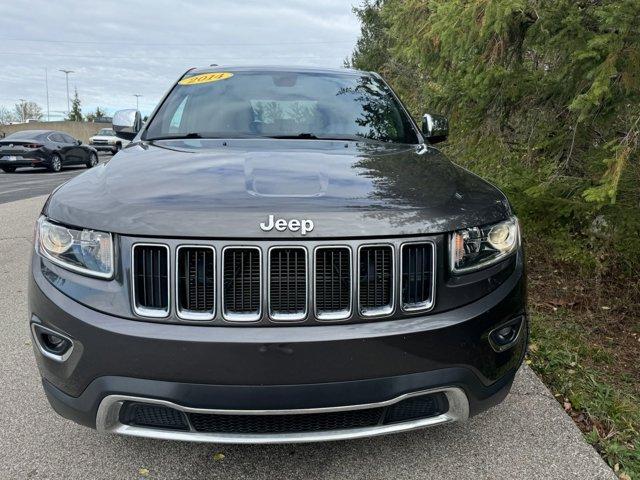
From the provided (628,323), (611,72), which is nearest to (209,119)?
(611,72)

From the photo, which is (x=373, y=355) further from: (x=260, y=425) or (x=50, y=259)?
(x=50, y=259)

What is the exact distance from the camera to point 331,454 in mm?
2355

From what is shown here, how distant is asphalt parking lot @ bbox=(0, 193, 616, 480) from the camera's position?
7.38ft

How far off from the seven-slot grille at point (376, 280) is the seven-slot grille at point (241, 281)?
36cm

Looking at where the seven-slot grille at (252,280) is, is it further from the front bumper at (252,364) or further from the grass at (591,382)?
the grass at (591,382)

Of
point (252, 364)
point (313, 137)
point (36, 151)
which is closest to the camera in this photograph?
point (252, 364)

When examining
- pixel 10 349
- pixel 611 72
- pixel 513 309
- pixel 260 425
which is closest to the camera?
pixel 260 425

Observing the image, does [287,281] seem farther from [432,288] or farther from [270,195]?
[432,288]

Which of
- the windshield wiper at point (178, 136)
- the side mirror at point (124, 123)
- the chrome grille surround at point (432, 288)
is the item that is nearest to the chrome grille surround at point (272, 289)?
the chrome grille surround at point (432, 288)

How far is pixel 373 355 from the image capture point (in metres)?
1.85

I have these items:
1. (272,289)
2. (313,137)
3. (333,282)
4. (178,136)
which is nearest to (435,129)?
(313,137)

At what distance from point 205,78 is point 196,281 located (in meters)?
2.21

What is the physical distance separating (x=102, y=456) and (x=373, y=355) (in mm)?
1336

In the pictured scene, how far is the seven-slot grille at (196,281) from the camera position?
1839 mm
